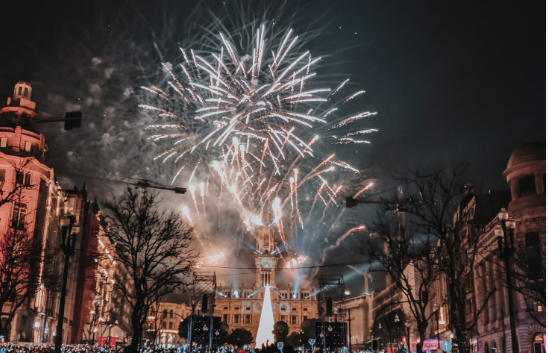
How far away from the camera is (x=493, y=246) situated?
48688 millimetres

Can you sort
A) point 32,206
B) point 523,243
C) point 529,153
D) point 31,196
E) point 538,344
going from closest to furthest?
point 538,344 → point 523,243 → point 529,153 → point 32,206 → point 31,196

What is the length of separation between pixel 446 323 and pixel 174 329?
147 m

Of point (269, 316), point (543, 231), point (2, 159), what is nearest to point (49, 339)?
point (2, 159)

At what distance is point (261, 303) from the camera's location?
182125mm

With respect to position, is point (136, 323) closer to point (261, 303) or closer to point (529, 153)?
point (529, 153)

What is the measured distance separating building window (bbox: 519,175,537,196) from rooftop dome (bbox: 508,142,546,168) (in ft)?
4.87

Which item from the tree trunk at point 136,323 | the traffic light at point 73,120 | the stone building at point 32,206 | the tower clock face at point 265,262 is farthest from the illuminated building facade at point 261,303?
the traffic light at point 73,120

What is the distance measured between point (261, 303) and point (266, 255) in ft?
59.2

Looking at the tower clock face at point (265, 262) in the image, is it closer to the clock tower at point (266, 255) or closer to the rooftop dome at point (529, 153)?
the clock tower at point (266, 255)

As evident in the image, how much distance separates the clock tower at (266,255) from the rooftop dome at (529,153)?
134367 millimetres

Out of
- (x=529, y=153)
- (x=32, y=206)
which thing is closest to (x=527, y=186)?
(x=529, y=153)

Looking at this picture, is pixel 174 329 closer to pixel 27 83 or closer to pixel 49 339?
pixel 49 339

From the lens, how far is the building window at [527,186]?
44725 mm

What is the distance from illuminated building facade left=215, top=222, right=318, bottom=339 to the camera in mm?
179000
